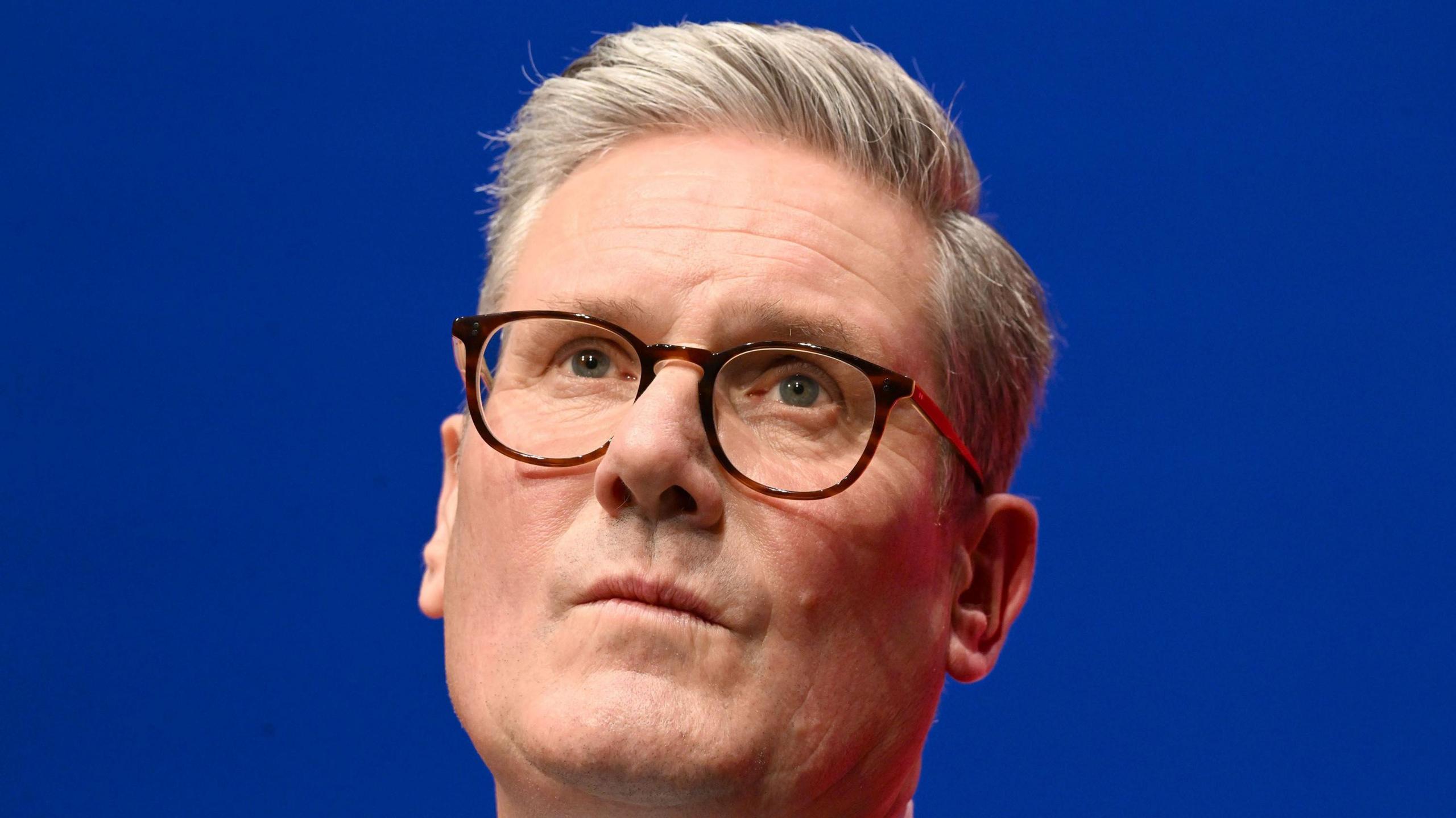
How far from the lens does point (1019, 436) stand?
1.77 m

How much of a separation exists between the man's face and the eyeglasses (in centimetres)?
2

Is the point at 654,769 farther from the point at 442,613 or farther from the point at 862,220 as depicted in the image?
the point at 862,220

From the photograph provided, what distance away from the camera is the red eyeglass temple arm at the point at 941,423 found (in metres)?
1.48

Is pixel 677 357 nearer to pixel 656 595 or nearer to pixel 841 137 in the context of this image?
pixel 656 595

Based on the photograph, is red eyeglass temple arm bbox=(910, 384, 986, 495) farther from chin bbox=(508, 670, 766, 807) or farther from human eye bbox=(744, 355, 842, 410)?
chin bbox=(508, 670, 766, 807)

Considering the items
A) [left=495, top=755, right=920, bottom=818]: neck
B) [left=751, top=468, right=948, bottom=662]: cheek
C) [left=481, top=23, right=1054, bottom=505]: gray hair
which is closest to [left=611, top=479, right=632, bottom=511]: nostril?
[left=751, top=468, right=948, bottom=662]: cheek

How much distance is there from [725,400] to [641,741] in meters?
0.34

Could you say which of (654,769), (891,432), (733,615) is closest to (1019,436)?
(891,432)

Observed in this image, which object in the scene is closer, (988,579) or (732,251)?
(732,251)

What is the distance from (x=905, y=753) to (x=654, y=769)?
0.36m

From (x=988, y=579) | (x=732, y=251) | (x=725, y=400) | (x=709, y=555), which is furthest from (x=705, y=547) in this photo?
(x=988, y=579)

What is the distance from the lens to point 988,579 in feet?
5.53

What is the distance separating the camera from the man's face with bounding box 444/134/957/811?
1309 millimetres

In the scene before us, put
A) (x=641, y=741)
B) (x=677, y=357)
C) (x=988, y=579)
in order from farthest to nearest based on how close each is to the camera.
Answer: (x=988, y=579) → (x=677, y=357) → (x=641, y=741)
